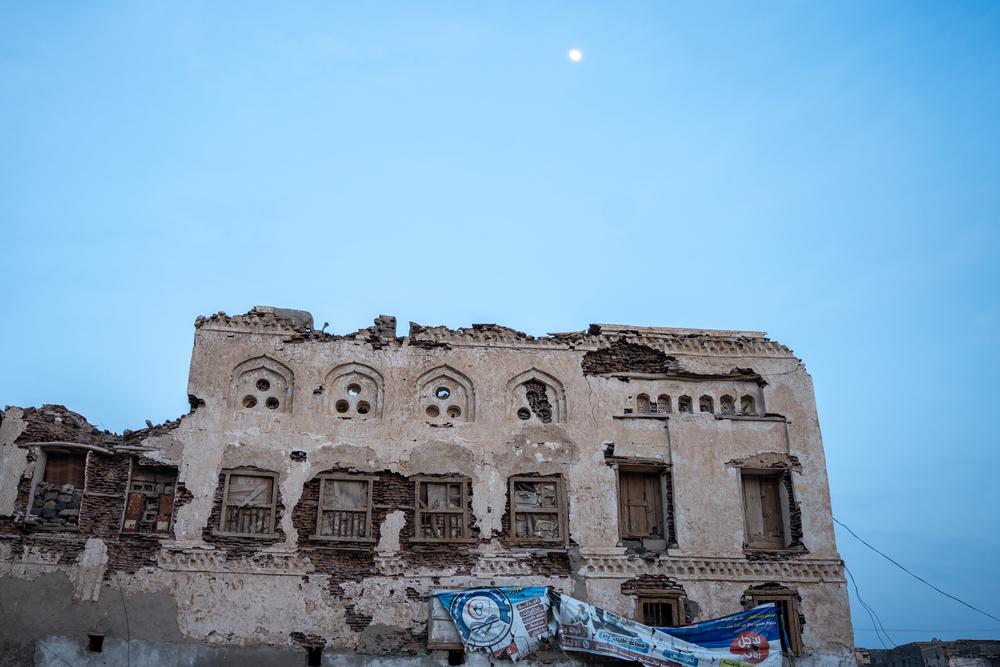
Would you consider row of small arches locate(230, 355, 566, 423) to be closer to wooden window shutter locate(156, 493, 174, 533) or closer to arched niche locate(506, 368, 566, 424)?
arched niche locate(506, 368, 566, 424)

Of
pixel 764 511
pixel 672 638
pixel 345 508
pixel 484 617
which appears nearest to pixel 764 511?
pixel 764 511

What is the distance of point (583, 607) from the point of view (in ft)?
65.5

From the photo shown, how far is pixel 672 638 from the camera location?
776 inches

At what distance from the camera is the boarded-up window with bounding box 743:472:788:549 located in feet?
73.3

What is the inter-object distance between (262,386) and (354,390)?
81.4 inches

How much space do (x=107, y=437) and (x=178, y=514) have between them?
2.38 m

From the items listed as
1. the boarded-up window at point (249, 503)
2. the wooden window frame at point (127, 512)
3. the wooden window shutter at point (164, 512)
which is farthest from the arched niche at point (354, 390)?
the wooden window shutter at point (164, 512)

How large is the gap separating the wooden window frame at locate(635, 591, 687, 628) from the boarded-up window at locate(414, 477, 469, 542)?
3946mm

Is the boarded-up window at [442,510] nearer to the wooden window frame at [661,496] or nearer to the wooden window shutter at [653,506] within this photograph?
the wooden window frame at [661,496]

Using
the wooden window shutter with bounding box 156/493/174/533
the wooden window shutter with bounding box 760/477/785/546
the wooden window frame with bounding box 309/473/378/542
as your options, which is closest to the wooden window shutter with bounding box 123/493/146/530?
the wooden window shutter with bounding box 156/493/174/533

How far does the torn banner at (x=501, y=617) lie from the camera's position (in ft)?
65.1

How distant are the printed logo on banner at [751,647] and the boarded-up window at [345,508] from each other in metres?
7.83

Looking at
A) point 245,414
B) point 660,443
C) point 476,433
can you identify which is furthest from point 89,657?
point 660,443

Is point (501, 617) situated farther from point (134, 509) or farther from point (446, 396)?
point (134, 509)
